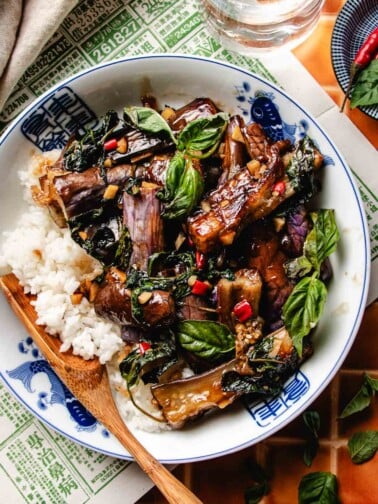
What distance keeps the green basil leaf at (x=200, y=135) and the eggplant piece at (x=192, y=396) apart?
75 cm

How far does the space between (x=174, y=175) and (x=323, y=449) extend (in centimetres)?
129

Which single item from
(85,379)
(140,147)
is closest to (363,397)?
(85,379)

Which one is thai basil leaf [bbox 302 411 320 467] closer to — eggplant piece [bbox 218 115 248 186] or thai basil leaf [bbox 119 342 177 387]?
thai basil leaf [bbox 119 342 177 387]

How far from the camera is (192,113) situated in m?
2.61

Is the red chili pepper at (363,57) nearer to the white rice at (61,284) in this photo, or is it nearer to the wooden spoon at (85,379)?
the white rice at (61,284)

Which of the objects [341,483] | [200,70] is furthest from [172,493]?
[200,70]

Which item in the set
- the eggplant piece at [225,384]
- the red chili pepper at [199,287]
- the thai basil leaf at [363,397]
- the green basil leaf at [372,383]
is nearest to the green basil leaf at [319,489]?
the thai basil leaf at [363,397]

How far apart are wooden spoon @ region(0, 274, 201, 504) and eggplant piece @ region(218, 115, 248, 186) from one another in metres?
0.85

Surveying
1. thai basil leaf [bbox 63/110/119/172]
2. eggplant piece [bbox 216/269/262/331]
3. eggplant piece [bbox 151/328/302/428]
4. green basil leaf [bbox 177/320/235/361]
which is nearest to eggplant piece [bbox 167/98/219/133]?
thai basil leaf [bbox 63/110/119/172]

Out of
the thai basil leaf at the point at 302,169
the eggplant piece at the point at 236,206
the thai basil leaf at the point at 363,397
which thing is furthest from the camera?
the thai basil leaf at the point at 363,397

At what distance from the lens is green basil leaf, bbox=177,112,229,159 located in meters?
2.51

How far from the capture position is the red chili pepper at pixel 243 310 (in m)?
2.45

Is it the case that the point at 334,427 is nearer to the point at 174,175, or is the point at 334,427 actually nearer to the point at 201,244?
the point at 201,244

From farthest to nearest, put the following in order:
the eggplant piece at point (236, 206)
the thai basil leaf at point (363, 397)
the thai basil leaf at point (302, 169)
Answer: the thai basil leaf at point (363, 397)
the thai basil leaf at point (302, 169)
the eggplant piece at point (236, 206)
